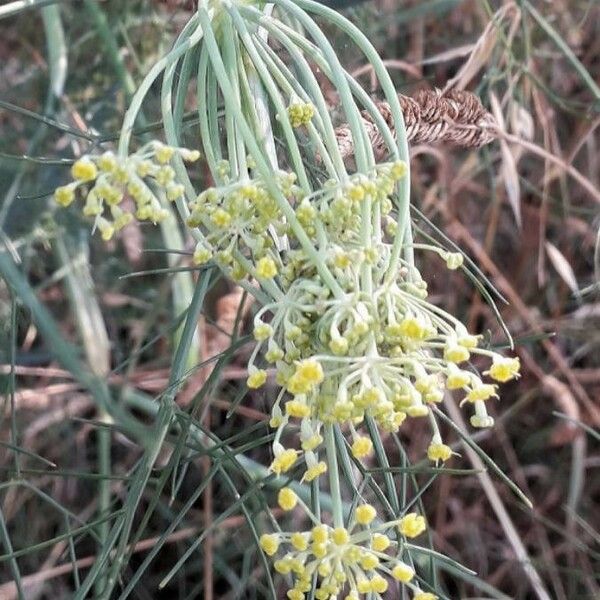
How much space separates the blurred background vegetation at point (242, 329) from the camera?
1.47 metres

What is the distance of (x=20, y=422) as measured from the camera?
5.41 feet

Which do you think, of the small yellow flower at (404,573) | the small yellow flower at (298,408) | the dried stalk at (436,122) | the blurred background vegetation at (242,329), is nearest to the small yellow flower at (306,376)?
the small yellow flower at (298,408)

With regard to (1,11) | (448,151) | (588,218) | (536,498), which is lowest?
(536,498)

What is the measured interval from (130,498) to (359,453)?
210 mm

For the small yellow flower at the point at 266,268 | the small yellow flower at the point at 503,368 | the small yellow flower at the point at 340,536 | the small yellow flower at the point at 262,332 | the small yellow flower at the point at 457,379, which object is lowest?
the small yellow flower at the point at 340,536

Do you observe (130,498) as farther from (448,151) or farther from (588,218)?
(588,218)

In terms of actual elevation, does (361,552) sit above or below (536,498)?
above

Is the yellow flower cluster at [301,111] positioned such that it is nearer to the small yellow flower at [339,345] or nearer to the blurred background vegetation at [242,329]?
the small yellow flower at [339,345]

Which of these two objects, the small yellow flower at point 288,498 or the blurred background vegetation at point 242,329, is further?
the blurred background vegetation at point 242,329

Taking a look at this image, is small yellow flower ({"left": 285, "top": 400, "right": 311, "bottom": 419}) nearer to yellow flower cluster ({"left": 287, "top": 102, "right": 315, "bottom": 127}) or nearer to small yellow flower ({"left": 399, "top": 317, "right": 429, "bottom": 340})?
small yellow flower ({"left": 399, "top": 317, "right": 429, "bottom": 340})

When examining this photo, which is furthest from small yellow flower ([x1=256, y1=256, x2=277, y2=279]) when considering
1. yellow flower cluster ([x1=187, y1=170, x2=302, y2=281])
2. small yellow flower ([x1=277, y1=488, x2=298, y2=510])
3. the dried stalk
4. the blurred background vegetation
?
the blurred background vegetation

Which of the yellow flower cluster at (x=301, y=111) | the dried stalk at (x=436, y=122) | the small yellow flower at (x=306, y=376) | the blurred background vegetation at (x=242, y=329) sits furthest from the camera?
the blurred background vegetation at (x=242, y=329)

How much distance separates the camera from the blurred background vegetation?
1466 mm

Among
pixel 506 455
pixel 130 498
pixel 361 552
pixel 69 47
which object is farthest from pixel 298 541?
pixel 506 455
